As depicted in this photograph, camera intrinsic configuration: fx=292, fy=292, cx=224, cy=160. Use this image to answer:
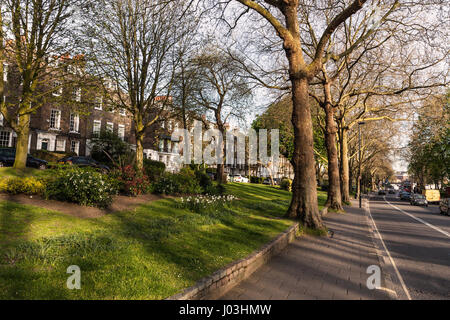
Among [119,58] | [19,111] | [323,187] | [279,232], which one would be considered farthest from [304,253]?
[323,187]

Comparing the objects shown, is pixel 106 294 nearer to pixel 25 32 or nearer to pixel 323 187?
pixel 25 32

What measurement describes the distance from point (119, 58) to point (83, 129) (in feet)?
79.4

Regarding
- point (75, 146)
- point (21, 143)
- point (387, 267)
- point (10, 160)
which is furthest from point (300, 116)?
point (75, 146)

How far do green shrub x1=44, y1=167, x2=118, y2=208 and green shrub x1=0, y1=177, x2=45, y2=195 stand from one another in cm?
32

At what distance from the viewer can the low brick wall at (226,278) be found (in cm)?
385

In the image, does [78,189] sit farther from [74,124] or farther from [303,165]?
[74,124]

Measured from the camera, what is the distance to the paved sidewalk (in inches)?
177

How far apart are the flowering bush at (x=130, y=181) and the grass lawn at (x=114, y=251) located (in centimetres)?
284

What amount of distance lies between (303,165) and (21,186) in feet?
29.6

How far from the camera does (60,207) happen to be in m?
8.08

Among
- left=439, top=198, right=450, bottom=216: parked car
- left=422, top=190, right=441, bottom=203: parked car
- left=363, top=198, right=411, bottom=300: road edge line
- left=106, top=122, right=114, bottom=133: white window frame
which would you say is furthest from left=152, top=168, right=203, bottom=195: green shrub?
left=422, top=190, right=441, bottom=203: parked car

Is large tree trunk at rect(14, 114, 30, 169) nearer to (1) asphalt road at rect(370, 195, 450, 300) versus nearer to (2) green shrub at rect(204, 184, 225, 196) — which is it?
(2) green shrub at rect(204, 184, 225, 196)

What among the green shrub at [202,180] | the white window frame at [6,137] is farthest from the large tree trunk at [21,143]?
the white window frame at [6,137]

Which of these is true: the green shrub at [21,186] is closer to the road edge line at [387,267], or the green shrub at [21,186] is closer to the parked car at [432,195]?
the road edge line at [387,267]
